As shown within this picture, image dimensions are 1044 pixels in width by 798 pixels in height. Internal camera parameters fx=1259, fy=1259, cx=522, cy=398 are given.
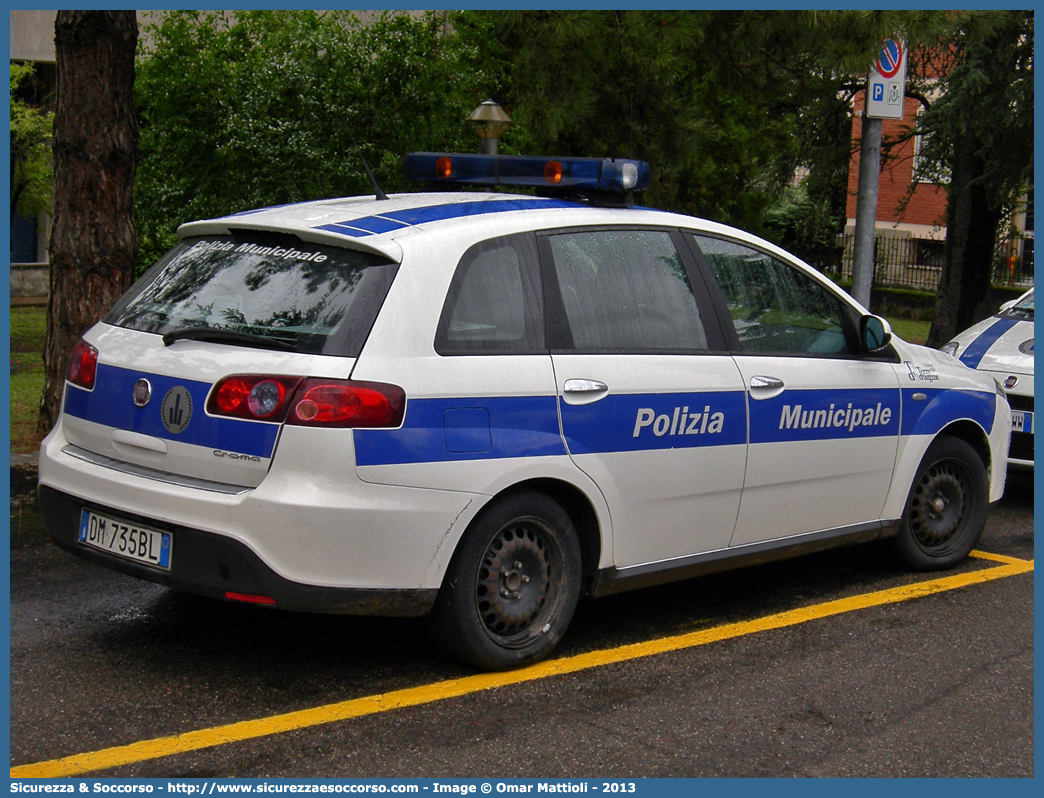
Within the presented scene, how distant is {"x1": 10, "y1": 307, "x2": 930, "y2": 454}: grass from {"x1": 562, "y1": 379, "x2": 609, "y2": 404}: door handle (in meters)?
4.83

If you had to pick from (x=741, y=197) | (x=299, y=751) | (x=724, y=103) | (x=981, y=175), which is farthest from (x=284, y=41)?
(x=981, y=175)

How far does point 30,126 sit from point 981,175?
12506mm

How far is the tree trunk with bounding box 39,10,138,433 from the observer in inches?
310

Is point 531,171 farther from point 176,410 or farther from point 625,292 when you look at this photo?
point 176,410

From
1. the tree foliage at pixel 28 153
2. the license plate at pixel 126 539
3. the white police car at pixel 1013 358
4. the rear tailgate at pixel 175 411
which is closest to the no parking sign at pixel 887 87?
the white police car at pixel 1013 358

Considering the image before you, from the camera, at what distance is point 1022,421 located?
7.98m

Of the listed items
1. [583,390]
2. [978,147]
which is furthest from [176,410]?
[978,147]

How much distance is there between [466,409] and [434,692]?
0.99m

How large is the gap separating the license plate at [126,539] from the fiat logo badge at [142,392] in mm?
418

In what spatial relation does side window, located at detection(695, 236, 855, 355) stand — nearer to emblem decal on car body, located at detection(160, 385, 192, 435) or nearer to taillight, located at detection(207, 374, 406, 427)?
taillight, located at detection(207, 374, 406, 427)

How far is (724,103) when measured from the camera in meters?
13.5

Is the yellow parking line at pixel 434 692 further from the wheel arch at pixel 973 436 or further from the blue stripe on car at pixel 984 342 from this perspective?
the blue stripe on car at pixel 984 342

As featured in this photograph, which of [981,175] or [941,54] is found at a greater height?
[941,54]

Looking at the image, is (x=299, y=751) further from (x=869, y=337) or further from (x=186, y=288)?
(x=869, y=337)
